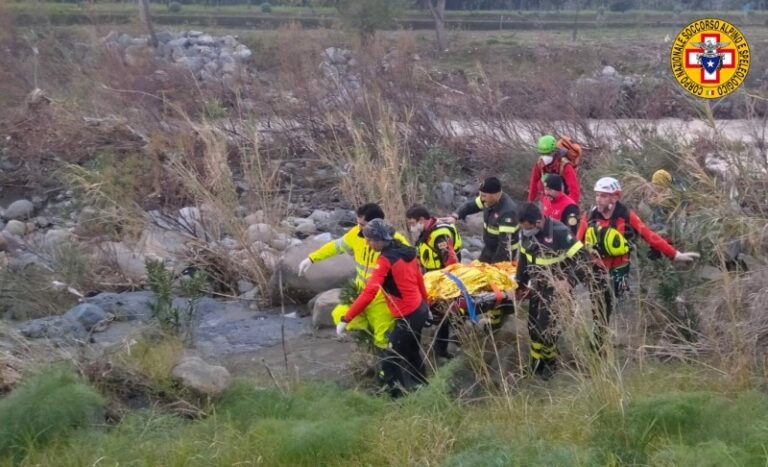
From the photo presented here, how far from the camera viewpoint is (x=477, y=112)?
1667 centimetres

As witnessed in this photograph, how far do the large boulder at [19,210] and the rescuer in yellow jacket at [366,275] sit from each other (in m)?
9.41

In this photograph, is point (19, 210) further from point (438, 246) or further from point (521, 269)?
point (521, 269)

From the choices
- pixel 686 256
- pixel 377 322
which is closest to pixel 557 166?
pixel 686 256

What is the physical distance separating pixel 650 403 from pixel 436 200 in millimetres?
8918

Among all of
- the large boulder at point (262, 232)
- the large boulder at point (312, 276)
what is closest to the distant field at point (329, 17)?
the large boulder at point (262, 232)

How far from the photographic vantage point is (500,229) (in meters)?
8.69

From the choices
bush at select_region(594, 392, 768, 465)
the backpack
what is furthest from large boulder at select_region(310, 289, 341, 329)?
bush at select_region(594, 392, 768, 465)

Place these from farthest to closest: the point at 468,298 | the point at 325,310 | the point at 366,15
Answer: the point at 366,15 < the point at 325,310 < the point at 468,298

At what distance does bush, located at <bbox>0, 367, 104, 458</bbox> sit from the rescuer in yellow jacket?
2.10m

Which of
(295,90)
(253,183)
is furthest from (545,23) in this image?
(253,183)

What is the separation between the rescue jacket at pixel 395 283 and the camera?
279 inches

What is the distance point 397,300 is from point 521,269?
0.98m

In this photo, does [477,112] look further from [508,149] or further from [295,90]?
[295,90]

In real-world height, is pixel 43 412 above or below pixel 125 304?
above
